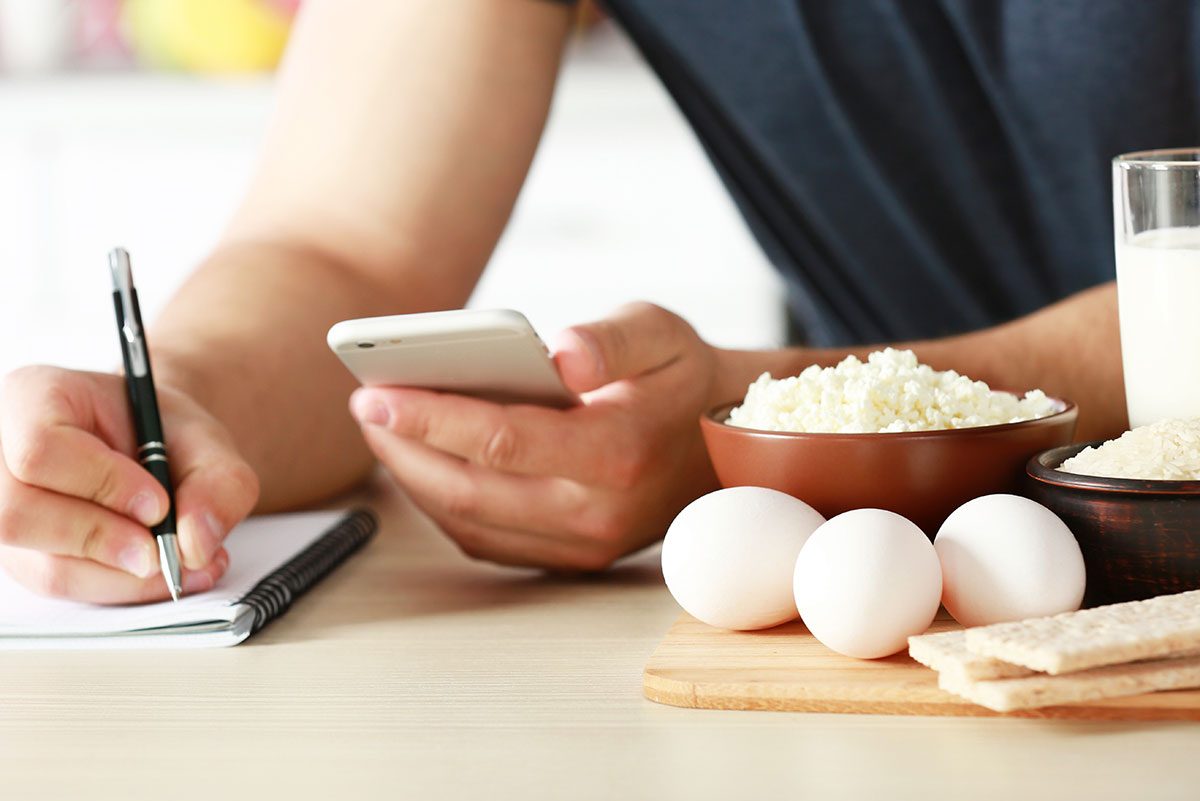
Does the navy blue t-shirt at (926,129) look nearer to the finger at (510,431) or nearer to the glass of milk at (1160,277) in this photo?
the glass of milk at (1160,277)

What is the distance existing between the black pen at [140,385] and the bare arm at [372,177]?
23cm

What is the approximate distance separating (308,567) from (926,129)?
2.56 ft

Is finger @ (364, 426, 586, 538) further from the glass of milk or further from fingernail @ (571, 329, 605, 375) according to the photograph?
the glass of milk

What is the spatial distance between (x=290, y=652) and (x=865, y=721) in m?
0.30

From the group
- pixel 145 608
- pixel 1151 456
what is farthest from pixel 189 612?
pixel 1151 456

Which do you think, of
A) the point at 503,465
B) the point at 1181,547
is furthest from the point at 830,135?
the point at 1181,547

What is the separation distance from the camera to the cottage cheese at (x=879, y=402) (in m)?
0.70

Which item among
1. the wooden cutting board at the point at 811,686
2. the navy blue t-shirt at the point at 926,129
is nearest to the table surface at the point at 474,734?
the wooden cutting board at the point at 811,686

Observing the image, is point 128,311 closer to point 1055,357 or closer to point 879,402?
point 879,402

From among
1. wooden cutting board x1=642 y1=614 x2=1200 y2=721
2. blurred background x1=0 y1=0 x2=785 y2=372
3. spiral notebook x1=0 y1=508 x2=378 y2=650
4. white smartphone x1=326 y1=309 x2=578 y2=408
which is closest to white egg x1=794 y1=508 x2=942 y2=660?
wooden cutting board x1=642 y1=614 x2=1200 y2=721

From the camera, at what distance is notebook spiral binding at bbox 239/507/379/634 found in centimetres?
73

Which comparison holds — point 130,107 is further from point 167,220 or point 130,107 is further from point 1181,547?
point 1181,547

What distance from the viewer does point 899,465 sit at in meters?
0.68

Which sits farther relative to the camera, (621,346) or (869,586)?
(621,346)
